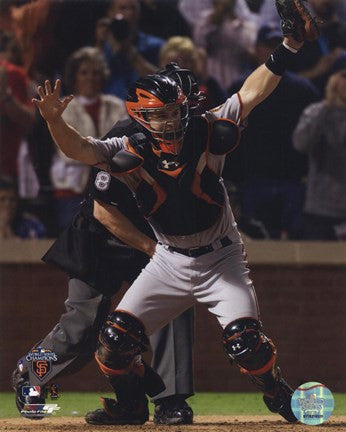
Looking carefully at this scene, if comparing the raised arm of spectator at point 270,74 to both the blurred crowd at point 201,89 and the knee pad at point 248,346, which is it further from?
the blurred crowd at point 201,89

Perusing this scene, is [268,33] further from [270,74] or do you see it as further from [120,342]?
[120,342]

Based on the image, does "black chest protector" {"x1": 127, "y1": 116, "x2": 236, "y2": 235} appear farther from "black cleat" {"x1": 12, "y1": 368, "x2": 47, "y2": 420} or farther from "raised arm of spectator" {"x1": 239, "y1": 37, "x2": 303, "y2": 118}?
"black cleat" {"x1": 12, "y1": 368, "x2": 47, "y2": 420}

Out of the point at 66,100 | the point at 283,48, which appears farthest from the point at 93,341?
the point at 283,48

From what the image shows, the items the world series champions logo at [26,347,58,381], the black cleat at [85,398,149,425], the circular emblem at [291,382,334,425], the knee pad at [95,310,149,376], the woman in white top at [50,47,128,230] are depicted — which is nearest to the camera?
the knee pad at [95,310,149,376]

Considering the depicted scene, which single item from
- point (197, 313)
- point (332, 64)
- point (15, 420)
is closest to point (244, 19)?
point (332, 64)

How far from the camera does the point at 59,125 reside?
207 inches

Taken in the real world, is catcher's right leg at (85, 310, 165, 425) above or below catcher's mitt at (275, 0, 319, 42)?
below

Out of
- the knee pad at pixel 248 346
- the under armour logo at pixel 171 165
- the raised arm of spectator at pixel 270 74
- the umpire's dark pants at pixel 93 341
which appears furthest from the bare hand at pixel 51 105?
the umpire's dark pants at pixel 93 341

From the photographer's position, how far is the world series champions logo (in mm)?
6273

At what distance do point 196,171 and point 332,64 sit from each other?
11.2ft

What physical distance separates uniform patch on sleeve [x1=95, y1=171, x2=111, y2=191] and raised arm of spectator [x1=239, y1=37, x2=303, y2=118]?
823mm

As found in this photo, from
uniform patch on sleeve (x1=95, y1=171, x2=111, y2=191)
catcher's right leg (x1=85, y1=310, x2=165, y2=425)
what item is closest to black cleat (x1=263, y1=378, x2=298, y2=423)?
catcher's right leg (x1=85, y1=310, x2=165, y2=425)

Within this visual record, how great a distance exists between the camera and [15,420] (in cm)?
629

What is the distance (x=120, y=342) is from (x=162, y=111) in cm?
109
